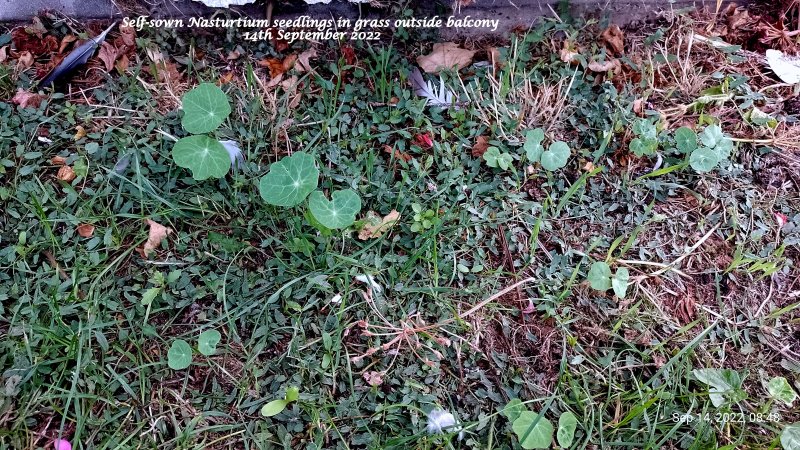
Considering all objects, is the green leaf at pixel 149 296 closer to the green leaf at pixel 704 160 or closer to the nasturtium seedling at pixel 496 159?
the nasturtium seedling at pixel 496 159

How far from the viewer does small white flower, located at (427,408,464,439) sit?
1.83 metres

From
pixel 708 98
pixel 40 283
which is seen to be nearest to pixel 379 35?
pixel 708 98

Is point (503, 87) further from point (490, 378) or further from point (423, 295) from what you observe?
point (490, 378)

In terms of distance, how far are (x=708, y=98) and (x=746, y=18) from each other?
0.56 metres

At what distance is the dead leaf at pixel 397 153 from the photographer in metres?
2.27

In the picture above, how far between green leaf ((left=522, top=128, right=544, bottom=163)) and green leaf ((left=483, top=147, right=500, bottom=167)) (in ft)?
0.38

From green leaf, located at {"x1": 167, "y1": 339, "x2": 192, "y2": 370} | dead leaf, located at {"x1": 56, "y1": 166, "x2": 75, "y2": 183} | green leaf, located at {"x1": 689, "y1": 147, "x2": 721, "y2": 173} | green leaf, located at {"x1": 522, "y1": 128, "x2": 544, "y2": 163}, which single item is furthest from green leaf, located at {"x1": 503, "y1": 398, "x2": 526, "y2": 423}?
dead leaf, located at {"x1": 56, "y1": 166, "x2": 75, "y2": 183}

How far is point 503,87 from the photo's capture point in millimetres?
2365

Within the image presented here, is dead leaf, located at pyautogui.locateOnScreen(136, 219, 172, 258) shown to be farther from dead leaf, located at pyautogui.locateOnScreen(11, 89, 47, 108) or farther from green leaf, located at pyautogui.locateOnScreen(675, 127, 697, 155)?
green leaf, located at pyautogui.locateOnScreen(675, 127, 697, 155)

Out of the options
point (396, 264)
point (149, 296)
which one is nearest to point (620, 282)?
point (396, 264)

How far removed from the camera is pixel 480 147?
230 cm

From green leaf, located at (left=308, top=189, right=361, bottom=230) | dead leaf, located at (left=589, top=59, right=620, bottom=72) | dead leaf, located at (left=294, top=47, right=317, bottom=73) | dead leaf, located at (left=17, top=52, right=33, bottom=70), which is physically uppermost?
dead leaf, located at (left=589, top=59, right=620, bottom=72)

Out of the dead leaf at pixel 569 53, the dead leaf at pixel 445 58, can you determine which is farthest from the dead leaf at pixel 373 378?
the dead leaf at pixel 569 53

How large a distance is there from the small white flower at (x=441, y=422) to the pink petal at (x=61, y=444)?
1.15m
